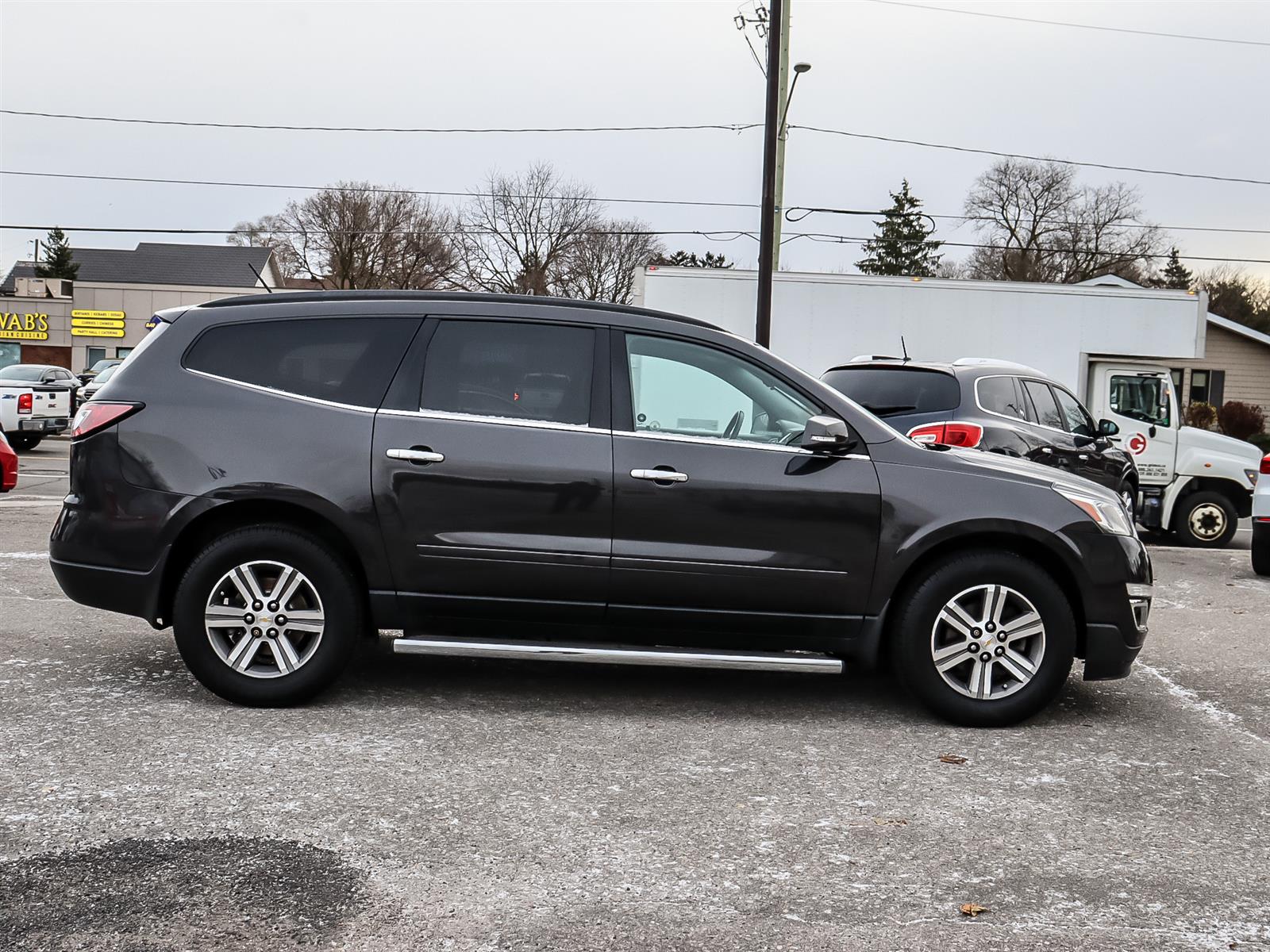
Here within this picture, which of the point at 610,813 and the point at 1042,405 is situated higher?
the point at 1042,405

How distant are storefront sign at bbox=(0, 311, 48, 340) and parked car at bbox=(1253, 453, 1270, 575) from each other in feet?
190

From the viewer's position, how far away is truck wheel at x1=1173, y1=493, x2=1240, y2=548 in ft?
42.7

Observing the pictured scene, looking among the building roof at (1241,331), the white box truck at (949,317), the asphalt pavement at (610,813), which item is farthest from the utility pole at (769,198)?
the building roof at (1241,331)

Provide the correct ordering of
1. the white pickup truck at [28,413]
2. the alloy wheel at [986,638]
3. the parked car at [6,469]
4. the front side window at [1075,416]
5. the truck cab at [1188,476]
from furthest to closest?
the white pickup truck at [28,413], the truck cab at [1188,476], the front side window at [1075,416], the parked car at [6,469], the alloy wheel at [986,638]

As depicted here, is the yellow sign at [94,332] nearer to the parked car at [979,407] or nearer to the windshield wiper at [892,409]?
the parked car at [979,407]

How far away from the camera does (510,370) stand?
514 centimetres

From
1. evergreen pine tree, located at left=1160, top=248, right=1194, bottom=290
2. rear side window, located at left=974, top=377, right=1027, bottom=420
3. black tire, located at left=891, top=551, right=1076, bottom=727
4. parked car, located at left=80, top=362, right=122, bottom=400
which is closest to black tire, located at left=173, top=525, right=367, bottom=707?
parked car, located at left=80, top=362, right=122, bottom=400

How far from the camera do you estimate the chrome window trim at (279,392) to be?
Result: 5070 mm

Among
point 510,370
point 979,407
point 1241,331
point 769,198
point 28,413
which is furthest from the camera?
point 1241,331

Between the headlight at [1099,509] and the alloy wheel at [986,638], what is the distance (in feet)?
1.61

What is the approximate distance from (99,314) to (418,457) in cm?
5754

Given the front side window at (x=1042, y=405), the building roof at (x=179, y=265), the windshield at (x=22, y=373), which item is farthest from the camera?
the building roof at (x=179, y=265)

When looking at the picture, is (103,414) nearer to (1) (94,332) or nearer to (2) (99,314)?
(2) (99,314)

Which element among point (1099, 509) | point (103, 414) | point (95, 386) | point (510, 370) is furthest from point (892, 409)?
point (95, 386)
